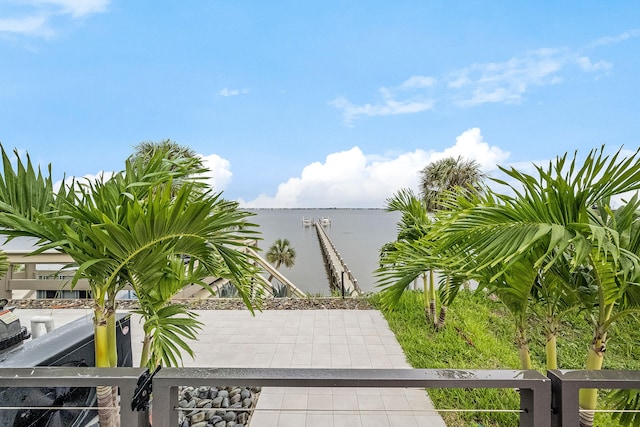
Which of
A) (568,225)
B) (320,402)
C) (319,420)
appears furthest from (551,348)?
(320,402)

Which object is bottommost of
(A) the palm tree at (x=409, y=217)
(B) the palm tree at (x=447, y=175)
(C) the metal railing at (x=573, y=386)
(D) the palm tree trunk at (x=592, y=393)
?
(D) the palm tree trunk at (x=592, y=393)

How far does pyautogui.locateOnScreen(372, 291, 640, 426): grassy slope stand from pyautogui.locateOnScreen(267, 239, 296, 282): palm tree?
1386 centimetres

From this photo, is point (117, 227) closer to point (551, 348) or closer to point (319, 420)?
point (551, 348)

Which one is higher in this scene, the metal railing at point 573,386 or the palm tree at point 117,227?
the palm tree at point 117,227

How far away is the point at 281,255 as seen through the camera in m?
19.2

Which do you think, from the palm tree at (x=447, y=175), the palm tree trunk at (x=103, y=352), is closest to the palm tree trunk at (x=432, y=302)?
the palm tree trunk at (x=103, y=352)

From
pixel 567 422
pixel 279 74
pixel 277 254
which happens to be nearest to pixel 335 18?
pixel 279 74

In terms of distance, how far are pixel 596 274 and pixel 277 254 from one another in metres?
18.4

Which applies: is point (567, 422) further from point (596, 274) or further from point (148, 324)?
point (148, 324)

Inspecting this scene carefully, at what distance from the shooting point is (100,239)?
3.84 feet

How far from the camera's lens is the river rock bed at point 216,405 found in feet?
8.45

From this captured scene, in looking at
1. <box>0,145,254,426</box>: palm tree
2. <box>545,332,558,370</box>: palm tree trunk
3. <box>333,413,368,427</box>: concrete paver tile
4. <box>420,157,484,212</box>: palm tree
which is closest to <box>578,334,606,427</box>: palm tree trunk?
<box>545,332,558,370</box>: palm tree trunk

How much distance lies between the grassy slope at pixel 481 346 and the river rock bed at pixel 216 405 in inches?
66.7

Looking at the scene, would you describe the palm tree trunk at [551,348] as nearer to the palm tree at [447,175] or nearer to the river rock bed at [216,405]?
the river rock bed at [216,405]
